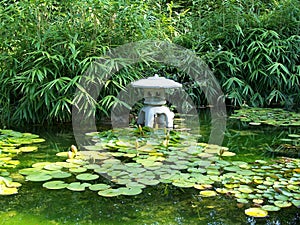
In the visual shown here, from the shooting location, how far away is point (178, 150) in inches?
112

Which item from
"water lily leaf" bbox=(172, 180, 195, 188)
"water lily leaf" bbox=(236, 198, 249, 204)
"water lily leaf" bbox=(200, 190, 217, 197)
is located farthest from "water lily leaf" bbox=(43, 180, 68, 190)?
"water lily leaf" bbox=(236, 198, 249, 204)

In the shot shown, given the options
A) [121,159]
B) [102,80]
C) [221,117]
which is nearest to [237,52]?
[221,117]

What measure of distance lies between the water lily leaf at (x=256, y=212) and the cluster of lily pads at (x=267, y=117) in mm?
2141

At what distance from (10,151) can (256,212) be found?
5.55 feet

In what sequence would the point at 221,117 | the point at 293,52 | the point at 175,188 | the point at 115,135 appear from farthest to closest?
the point at 293,52 < the point at 221,117 < the point at 115,135 < the point at 175,188

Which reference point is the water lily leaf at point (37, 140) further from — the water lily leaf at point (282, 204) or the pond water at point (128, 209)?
the water lily leaf at point (282, 204)

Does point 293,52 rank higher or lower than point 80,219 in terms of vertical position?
higher

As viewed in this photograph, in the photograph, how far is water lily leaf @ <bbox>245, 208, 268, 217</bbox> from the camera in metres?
1.83

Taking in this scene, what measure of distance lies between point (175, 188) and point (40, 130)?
182cm

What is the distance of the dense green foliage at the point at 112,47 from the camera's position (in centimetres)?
378

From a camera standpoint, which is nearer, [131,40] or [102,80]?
[102,80]

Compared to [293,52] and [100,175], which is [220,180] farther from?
[293,52]

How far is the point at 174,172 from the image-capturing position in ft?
7.86

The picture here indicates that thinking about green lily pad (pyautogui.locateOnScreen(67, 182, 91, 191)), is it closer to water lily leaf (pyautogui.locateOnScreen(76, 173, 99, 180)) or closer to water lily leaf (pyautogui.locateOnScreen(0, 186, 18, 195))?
water lily leaf (pyautogui.locateOnScreen(76, 173, 99, 180))
